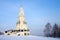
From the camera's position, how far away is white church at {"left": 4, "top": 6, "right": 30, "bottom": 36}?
4.76 m

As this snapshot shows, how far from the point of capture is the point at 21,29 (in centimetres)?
500

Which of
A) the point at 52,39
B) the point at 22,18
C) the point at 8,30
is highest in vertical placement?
the point at 22,18

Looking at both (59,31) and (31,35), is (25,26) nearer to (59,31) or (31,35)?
(31,35)

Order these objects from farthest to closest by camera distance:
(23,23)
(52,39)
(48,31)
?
1. (48,31)
2. (23,23)
3. (52,39)

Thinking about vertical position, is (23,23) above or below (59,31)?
above

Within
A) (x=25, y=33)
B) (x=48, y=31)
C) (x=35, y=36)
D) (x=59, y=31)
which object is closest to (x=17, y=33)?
(x=25, y=33)

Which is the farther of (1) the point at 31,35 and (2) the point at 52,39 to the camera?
(1) the point at 31,35

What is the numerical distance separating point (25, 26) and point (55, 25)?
107 cm

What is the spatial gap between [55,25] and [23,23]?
1.13m

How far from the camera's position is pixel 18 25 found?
4.77m

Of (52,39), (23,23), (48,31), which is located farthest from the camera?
(48,31)

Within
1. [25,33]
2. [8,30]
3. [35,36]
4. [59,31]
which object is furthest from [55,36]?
[8,30]

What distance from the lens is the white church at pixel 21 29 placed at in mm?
4764

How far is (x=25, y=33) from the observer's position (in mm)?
4930
